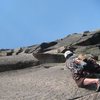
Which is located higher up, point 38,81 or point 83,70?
point 83,70

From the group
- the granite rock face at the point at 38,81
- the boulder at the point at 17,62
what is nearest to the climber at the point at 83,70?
the granite rock face at the point at 38,81

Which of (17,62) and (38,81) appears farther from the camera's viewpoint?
(17,62)

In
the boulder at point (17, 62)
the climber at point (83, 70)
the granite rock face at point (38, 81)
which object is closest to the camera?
the granite rock face at point (38, 81)

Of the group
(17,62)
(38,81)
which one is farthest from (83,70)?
(17,62)

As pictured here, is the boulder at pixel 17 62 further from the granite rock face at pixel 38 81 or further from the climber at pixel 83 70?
the climber at pixel 83 70

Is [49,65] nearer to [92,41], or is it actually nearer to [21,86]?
[21,86]

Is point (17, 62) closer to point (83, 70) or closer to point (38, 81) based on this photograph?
point (38, 81)

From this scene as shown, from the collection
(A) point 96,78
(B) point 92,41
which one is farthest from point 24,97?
(B) point 92,41

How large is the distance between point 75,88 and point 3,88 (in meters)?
2.24

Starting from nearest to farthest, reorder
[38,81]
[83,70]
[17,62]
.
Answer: [83,70], [38,81], [17,62]

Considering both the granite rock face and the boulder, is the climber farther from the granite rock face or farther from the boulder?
the boulder

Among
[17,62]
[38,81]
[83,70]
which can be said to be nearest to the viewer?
[83,70]

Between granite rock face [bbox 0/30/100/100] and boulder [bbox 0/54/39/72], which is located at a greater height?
boulder [bbox 0/54/39/72]

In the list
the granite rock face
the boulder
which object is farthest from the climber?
the boulder
